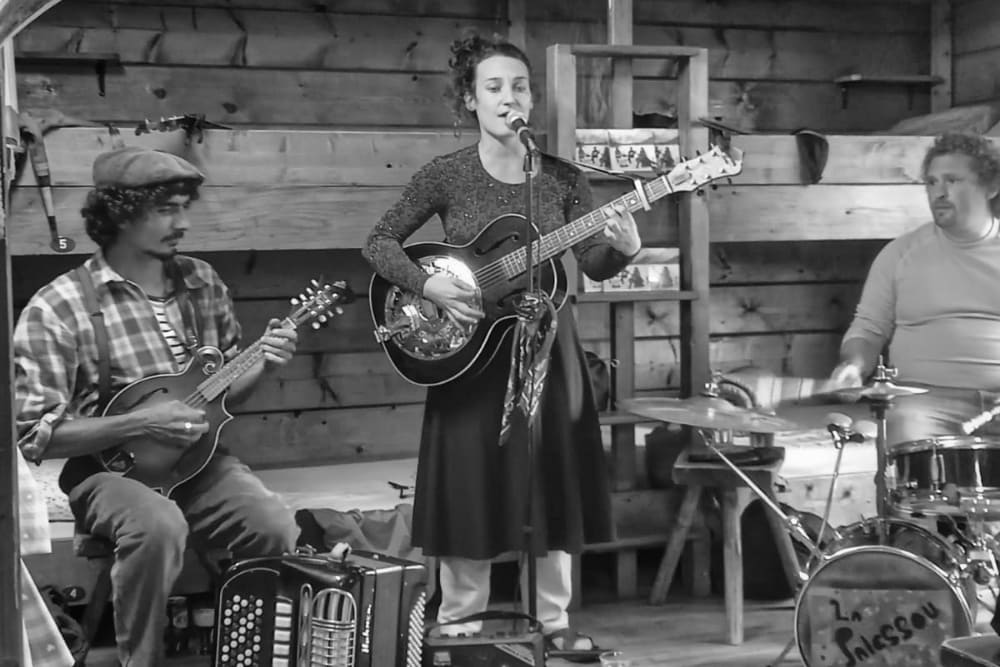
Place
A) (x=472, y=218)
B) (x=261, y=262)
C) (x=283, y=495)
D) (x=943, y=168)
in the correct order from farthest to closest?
1. (x=261, y=262)
2. (x=283, y=495)
3. (x=943, y=168)
4. (x=472, y=218)

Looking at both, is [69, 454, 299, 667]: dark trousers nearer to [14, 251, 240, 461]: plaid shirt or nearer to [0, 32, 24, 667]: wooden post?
[14, 251, 240, 461]: plaid shirt

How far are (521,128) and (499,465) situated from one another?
887 mm

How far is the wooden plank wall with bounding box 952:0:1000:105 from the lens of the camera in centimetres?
564

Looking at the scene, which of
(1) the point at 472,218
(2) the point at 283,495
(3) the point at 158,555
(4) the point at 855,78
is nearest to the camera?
(3) the point at 158,555

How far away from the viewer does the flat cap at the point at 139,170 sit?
3.37 m

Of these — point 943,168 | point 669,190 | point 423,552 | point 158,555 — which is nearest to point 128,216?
point 158,555

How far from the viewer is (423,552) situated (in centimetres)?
338

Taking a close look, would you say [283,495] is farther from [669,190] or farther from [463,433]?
[669,190]

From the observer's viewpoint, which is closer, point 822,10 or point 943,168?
point 943,168

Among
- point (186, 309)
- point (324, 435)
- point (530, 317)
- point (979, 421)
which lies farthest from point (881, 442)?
→ point (324, 435)

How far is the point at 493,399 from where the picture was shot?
3.33 m

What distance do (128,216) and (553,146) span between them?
130 centimetres

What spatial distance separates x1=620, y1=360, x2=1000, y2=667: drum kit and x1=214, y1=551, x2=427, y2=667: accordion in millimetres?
800

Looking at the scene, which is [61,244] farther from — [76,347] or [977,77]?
[977,77]
